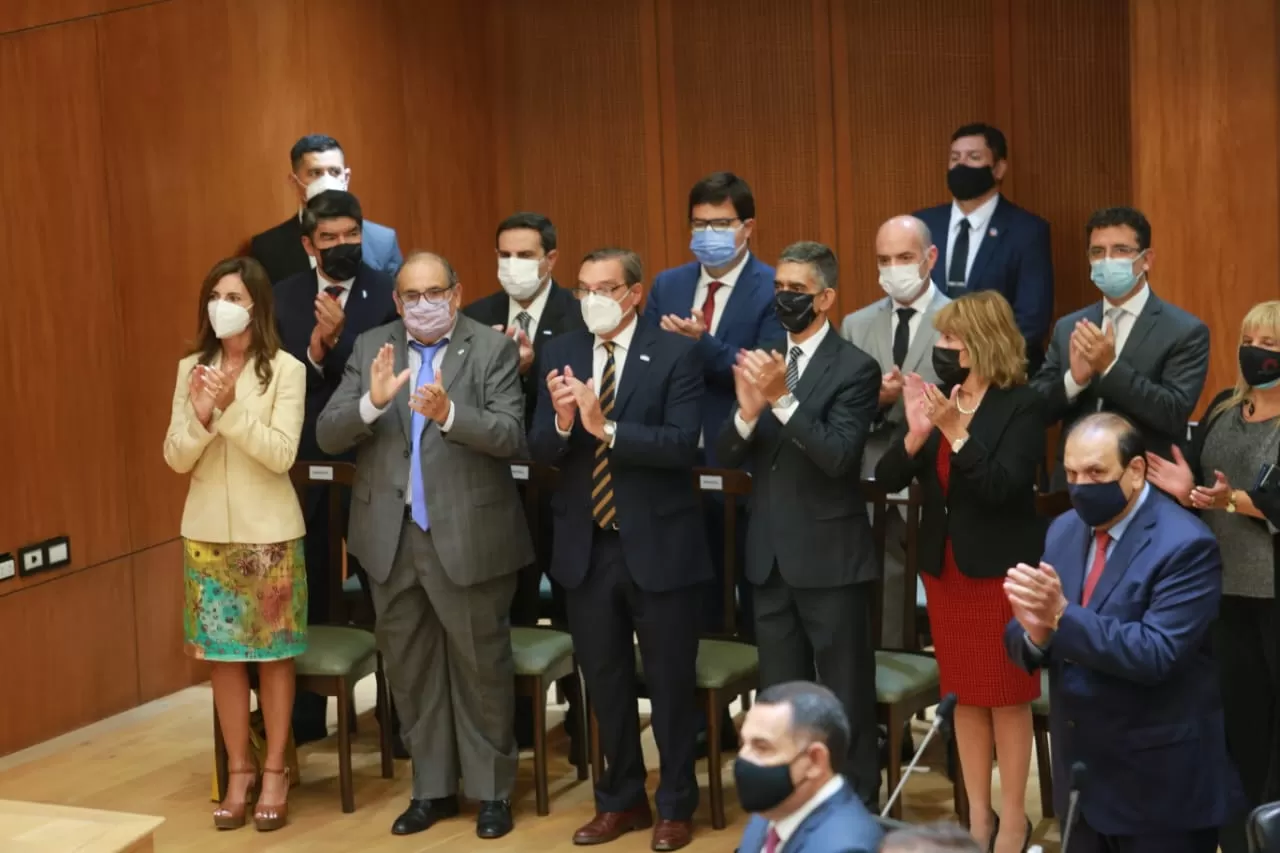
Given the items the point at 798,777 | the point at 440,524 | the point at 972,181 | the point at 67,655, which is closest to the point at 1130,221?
the point at 972,181

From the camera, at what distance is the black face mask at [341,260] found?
6184mm

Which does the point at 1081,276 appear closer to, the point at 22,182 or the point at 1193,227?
the point at 1193,227

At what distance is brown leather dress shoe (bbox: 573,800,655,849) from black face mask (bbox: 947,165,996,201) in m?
2.52

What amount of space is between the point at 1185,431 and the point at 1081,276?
7.71 feet

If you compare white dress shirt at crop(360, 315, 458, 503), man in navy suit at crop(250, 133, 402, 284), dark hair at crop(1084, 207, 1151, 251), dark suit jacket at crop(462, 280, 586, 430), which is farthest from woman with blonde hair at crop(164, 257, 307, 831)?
dark hair at crop(1084, 207, 1151, 251)

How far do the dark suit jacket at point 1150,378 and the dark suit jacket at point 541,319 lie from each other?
1.41 metres

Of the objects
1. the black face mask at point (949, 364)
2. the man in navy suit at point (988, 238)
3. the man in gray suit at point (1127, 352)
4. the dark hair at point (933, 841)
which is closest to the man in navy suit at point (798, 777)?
the dark hair at point (933, 841)

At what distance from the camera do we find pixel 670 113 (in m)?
8.41

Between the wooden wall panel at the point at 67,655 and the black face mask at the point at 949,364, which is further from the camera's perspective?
the wooden wall panel at the point at 67,655

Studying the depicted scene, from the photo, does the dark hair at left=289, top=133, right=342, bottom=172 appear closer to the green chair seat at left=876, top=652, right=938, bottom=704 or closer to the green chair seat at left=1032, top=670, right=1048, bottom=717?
the green chair seat at left=876, top=652, right=938, bottom=704

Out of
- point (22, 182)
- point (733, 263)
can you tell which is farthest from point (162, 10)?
point (733, 263)

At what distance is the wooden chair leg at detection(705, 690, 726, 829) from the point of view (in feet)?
18.3

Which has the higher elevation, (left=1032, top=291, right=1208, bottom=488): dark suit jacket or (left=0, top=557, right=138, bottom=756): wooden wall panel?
(left=1032, top=291, right=1208, bottom=488): dark suit jacket

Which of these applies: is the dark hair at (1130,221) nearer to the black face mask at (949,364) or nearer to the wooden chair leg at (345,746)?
the black face mask at (949,364)
